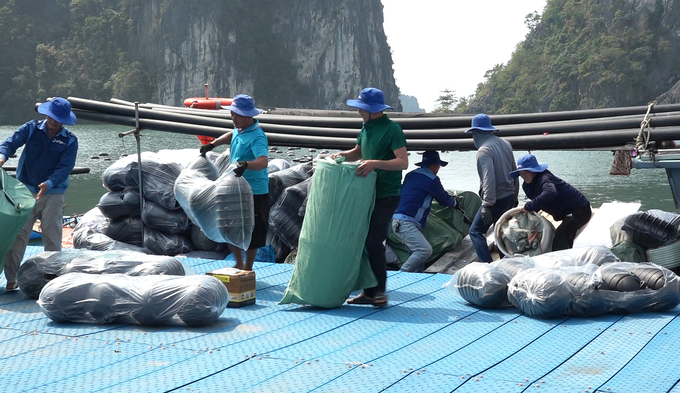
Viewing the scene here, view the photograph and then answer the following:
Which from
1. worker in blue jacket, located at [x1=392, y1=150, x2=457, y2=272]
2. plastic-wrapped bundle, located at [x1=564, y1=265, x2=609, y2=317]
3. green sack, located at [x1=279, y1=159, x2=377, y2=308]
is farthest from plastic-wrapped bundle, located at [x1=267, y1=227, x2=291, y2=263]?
plastic-wrapped bundle, located at [x1=564, y1=265, x2=609, y2=317]

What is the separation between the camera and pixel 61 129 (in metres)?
5.93

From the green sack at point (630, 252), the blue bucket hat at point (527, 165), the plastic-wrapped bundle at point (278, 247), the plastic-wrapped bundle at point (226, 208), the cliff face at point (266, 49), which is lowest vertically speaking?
the plastic-wrapped bundle at point (278, 247)

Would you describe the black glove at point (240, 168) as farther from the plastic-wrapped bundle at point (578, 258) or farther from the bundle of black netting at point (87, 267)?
the plastic-wrapped bundle at point (578, 258)

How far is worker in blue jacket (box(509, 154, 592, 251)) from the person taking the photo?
649 cm

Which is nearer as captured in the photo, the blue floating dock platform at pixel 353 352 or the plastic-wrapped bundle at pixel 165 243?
the blue floating dock platform at pixel 353 352

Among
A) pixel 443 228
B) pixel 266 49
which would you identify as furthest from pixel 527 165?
pixel 266 49

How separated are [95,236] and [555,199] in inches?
180

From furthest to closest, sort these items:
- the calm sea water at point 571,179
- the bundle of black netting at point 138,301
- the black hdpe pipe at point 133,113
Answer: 1. the calm sea water at point 571,179
2. the black hdpe pipe at point 133,113
3. the bundle of black netting at point 138,301

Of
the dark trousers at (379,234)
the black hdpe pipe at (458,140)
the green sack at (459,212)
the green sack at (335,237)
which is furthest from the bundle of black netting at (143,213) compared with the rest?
the dark trousers at (379,234)

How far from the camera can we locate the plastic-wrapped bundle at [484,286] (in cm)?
493

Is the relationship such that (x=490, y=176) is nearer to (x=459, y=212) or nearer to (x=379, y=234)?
(x=459, y=212)

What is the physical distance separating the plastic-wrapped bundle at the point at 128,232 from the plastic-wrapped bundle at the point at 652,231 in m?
4.81

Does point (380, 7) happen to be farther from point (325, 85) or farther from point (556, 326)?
point (556, 326)

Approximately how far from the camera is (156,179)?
26.2ft
